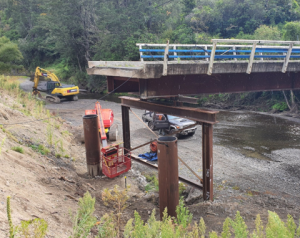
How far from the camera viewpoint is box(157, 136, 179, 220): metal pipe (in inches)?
280

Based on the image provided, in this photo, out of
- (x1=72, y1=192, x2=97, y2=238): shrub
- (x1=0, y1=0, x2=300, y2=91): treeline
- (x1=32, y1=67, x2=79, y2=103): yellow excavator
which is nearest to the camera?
(x1=72, y1=192, x2=97, y2=238): shrub

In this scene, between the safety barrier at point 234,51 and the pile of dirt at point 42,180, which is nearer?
the pile of dirt at point 42,180

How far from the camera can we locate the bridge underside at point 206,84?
8.73 meters

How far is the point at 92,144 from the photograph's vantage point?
10375 millimetres

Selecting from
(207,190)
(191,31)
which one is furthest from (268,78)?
(191,31)

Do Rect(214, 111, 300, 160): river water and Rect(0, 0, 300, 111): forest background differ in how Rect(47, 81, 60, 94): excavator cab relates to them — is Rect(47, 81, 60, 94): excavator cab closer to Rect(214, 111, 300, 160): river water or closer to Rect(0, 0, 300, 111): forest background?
Rect(0, 0, 300, 111): forest background

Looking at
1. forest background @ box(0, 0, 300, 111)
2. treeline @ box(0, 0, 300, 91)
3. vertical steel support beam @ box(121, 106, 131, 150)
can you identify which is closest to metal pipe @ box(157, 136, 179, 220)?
vertical steel support beam @ box(121, 106, 131, 150)

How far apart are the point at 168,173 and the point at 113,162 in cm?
391

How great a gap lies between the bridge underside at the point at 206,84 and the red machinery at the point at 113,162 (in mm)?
2401

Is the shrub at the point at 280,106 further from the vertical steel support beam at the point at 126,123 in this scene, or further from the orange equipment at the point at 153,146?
the vertical steel support beam at the point at 126,123

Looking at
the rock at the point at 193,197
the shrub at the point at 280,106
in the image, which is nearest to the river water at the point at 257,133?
the shrub at the point at 280,106

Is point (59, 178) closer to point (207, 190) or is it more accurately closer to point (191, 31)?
point (207, 190)

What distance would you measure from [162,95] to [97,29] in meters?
36.4

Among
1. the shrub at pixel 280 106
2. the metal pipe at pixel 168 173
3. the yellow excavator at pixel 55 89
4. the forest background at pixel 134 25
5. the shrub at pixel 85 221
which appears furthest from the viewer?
the forest background at pixel 134 25
